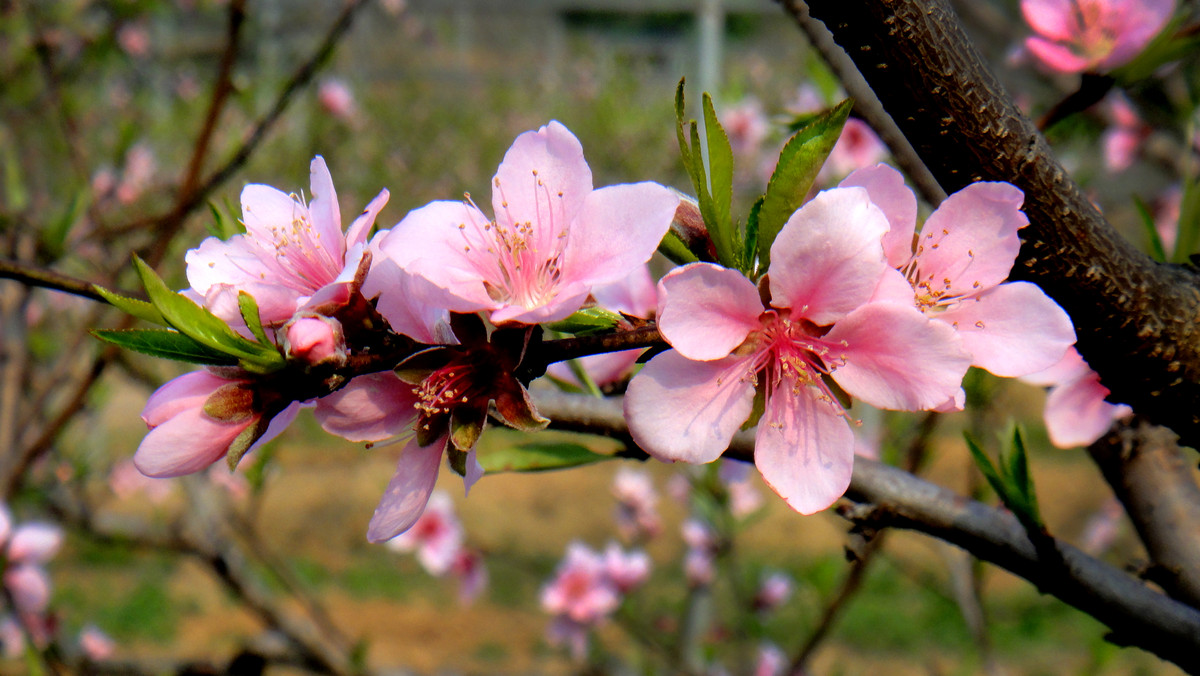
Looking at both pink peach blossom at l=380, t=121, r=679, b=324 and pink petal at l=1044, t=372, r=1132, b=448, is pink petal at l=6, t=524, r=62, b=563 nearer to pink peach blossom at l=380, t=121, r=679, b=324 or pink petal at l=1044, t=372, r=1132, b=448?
pink peach blossom at l=380, t=121, r=679, b=324

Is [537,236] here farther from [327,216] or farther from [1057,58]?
[1057,58]

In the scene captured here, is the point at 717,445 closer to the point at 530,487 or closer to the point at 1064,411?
the point at 1064,411

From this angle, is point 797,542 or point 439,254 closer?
point 439,254

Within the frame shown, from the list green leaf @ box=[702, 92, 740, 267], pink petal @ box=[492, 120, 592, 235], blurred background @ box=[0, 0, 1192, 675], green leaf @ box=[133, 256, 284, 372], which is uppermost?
green leaf @ box=[702, 92, 740, 267]

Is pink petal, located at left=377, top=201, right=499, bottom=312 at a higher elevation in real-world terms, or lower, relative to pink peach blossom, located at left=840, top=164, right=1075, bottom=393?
lower

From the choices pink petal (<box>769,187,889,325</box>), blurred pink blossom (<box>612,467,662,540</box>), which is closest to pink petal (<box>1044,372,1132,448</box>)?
pink petal (<box>769,187,889,325</box>)

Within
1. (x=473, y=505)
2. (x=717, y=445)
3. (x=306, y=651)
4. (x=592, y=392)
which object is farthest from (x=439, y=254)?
(x=473, y=505)

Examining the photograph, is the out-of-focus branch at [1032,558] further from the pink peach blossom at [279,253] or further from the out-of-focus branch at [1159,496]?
the pink peach blossom at [279,253]
